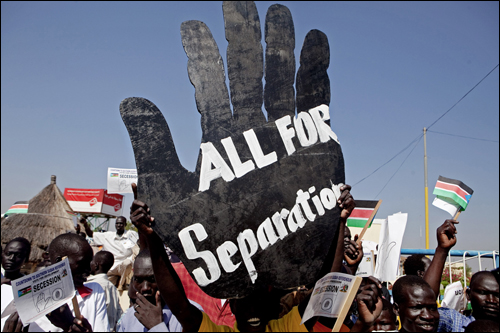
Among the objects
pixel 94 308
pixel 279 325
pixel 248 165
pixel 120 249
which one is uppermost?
pixel 248 165

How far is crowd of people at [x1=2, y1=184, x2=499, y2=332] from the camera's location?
7.11 ft

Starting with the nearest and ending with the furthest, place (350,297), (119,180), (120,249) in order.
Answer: (350,297) → (119,180) → (120,249)

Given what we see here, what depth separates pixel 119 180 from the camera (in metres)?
7.04

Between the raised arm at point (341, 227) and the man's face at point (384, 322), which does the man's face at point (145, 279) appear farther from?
the man's face at point (384, 322)

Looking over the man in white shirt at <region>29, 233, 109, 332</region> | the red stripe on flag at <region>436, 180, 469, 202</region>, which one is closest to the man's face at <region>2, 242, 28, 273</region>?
A: the man in white shirt at <region>29, 233, 109, 332</region>

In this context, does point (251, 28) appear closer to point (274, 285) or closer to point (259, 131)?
point (259, 131)

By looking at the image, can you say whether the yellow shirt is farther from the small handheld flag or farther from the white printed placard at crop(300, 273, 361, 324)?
the small handheld flag

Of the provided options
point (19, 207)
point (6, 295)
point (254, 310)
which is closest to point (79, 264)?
point (6, 295)

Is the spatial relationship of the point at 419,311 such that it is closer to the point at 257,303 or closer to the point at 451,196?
the point at 257,303

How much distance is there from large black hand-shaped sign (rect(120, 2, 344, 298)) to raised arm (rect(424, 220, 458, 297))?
0.85 m

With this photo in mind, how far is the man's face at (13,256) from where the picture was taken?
400 cm

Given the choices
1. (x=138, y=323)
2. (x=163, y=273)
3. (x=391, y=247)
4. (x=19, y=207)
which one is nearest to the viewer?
(x=163, y=273)

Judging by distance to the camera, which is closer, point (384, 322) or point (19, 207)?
point (384, 322)

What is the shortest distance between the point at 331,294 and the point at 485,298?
4.39 ft
